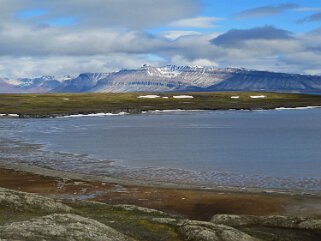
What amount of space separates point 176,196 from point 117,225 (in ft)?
46.9

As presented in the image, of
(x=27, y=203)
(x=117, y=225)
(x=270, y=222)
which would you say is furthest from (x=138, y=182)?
(x=117, y=225)

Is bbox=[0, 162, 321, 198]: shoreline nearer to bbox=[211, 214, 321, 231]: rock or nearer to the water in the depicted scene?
the water

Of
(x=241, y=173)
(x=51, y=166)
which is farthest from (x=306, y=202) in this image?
(x=51, y=166)

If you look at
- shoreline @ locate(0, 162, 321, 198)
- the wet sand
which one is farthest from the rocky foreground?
shoreline @ locate(0, 162, 321, 198)

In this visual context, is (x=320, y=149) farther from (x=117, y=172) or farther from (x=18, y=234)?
(x=18, y=234)

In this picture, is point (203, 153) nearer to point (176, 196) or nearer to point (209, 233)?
point (176, 196)

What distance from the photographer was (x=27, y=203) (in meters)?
22.8

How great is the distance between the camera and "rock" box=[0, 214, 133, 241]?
627 inches

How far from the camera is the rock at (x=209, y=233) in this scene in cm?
1911

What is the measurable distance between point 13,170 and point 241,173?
71.7 ft

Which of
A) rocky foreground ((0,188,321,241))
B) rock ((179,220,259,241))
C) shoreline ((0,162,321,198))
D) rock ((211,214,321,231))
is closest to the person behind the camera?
rocky foreground ((0,188,321,241))

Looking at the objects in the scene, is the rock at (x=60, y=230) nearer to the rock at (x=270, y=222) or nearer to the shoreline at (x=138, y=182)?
the rock at (x=270, y=222)

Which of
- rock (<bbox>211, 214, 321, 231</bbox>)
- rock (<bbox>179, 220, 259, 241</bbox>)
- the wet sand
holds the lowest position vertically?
the wet sand

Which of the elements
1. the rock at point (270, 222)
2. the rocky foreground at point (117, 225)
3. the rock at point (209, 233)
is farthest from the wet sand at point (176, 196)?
the rock at point (209, 233)
